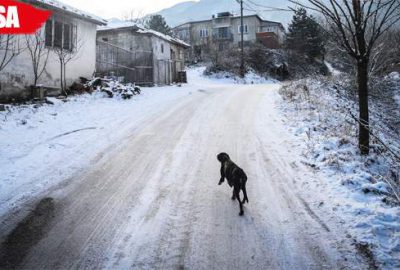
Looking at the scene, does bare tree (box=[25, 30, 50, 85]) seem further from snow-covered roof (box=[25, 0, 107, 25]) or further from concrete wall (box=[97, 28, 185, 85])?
concrete wall (box=[97, 28, 185, 85])

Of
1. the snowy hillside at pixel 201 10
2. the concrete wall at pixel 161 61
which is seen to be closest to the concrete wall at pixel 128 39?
the concrete wall at pixel 161 61

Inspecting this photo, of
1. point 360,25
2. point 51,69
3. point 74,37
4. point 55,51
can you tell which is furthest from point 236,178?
point 74,37

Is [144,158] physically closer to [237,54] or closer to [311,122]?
[311,122]

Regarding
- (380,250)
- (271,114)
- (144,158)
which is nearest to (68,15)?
(271,114)

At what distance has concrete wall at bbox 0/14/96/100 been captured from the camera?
529 inches

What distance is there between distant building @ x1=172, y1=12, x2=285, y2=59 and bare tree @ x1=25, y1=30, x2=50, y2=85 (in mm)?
37227

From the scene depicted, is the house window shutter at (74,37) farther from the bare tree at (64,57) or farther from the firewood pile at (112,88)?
the firewood pile at (112,88)

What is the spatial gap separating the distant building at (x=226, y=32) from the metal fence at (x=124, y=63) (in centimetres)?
A: 2783

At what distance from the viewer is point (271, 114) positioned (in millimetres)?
12398

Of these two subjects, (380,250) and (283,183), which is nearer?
(380,250)

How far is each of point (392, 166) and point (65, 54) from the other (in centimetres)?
1435

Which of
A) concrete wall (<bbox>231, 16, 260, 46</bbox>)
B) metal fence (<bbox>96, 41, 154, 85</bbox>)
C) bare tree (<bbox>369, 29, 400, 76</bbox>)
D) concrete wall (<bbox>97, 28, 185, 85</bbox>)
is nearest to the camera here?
bare tree (<bbox>369, 29, 400, 76</bbox>)

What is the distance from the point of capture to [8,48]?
13234 millimetres

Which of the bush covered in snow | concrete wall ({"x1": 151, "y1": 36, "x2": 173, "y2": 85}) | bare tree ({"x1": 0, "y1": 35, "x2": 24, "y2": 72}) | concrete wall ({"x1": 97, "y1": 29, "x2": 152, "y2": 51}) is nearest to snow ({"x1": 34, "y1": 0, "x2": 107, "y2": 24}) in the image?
bare tree ({"x1": 0, "y1": 35, "x2": 24, "y2": 72})
